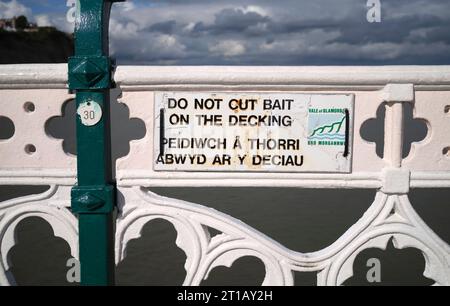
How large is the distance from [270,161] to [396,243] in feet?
3.42

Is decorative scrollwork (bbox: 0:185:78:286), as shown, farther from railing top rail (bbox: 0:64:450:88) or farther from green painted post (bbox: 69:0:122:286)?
railing top rail (bbox: 0:64:450:88)

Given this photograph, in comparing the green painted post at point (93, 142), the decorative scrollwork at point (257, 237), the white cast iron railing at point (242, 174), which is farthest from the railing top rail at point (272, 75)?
the decorative scrollwork at point (257, 237)

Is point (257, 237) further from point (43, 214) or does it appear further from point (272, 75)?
point (43, 214)

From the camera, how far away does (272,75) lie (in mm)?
2572

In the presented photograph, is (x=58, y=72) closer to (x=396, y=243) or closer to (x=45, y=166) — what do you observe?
(x=45, y=166)

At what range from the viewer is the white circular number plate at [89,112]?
257 cm

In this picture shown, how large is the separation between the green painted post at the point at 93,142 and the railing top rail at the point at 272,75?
0.48ft

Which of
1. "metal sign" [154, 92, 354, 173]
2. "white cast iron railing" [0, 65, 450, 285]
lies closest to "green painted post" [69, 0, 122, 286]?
"white cast iron railing" [0, 65, 450, 285]

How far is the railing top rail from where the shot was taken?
8.45 ft

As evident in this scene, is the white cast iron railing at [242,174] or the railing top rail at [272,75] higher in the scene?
the railing top rail at [272,75]

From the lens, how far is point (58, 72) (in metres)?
2.62

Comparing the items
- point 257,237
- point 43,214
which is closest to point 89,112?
point 43,214

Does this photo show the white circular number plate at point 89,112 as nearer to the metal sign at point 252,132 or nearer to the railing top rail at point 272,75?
the railing top rail at point 272,75

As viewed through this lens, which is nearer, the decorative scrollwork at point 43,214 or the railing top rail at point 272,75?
the railing top rail at point 272,75
